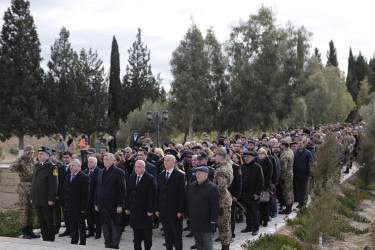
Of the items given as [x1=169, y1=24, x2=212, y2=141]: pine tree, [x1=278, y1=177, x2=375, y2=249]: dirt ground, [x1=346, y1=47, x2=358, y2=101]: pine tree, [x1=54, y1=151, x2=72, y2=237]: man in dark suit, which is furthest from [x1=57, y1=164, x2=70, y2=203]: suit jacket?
[x1=346, y1=47, x2=358, y2=101]: pine tree

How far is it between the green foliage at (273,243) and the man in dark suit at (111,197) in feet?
8.54

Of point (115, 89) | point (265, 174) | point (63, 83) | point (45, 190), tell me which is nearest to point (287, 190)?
point (265, 174)

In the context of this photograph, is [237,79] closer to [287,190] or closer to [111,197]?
[287,190]

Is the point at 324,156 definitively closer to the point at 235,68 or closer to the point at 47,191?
the point at 47,191

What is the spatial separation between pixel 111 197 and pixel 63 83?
32402mm

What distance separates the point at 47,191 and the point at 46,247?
1375 mm

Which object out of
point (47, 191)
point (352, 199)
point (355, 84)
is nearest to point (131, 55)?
point (352, 199)

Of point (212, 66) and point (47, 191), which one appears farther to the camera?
point (212, 66)

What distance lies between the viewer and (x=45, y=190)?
317 inches

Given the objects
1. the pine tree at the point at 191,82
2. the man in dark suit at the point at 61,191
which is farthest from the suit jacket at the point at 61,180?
the pine tree at the point at 191,82

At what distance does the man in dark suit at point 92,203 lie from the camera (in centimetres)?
863

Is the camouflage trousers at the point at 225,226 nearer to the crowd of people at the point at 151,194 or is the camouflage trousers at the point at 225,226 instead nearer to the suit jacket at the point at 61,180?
the crowd of people at the point at 151,194

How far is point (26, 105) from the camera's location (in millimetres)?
33531

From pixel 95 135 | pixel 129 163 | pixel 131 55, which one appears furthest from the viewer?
pixel 131 55
